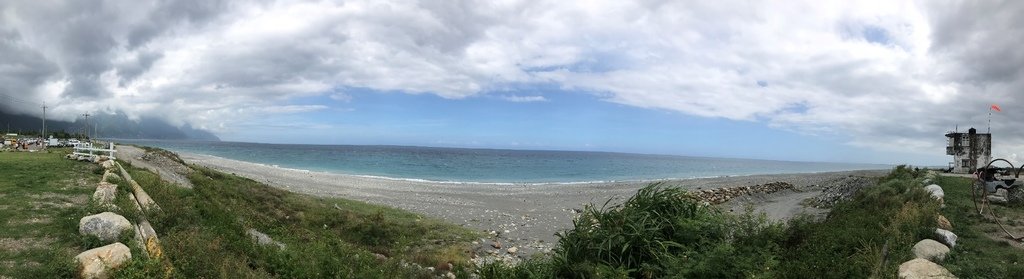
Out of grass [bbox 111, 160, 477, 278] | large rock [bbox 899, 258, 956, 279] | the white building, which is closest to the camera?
large rock [bbox 899, 258, 956, 279]

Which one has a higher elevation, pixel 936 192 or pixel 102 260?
pixel 936 192

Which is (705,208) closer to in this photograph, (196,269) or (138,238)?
(196,269)

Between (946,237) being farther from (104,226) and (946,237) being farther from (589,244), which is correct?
(104,226)

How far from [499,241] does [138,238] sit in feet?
44.6

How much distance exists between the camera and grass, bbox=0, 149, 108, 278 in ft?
30.2

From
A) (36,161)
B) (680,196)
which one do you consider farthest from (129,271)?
(36,161)

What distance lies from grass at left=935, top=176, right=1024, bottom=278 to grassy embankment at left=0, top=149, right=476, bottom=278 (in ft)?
37.2

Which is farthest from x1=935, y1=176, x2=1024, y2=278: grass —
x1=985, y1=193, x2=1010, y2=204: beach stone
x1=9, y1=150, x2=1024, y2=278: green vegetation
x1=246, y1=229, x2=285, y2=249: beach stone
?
x1=246, y1=229, x2=285, y2=249: beach stone

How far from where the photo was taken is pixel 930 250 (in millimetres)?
11461

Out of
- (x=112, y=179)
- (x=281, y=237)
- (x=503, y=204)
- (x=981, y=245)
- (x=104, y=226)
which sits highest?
(x=112, y=179)

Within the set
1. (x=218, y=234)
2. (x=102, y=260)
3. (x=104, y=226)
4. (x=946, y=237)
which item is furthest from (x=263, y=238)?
(x=946, y=237)

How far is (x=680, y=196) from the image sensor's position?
13008mm

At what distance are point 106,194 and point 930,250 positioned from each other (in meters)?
20.7

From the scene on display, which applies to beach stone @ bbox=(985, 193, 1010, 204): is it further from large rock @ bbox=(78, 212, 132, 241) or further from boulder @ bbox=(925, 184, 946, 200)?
large rock @ bbox=(78, 212, 132, 241)
